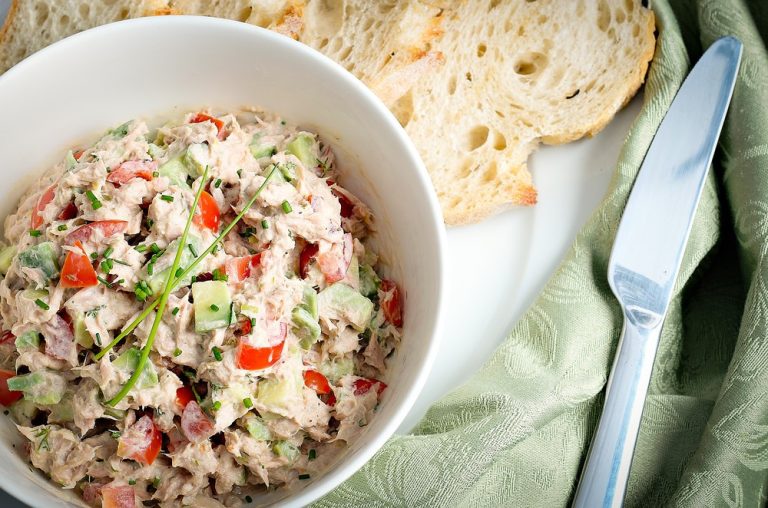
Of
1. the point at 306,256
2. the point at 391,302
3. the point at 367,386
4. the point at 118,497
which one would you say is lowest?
the point at 118,497

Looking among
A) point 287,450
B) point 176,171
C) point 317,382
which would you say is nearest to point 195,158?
point 176,171

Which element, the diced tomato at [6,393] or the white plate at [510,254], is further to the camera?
the white plate at [510,254]

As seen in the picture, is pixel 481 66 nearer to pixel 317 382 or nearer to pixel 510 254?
pixel 510 254

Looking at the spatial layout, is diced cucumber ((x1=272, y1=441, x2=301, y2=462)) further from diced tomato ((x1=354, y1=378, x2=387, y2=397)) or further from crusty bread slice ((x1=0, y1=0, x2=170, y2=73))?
crusty bread slice ((x1=0, y1=0, x2=170, y2=73))

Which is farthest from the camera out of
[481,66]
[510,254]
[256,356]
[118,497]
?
[481,66]

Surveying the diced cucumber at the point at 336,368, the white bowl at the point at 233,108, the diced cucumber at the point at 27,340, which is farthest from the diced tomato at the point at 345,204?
the diced cucumber at the point at 27,340

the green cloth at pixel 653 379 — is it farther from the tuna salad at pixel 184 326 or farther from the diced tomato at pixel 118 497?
the diced tomato at pixel 118 497

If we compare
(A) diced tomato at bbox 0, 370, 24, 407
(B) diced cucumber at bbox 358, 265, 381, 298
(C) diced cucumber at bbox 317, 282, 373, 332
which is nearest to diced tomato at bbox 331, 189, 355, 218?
(B) diced cucumber at bbox 358, 265, 381, 298
